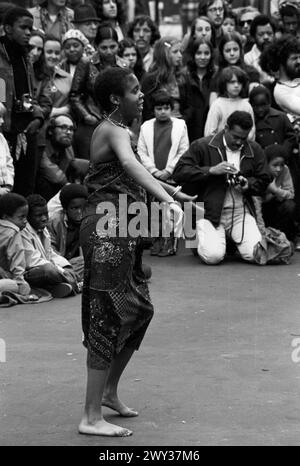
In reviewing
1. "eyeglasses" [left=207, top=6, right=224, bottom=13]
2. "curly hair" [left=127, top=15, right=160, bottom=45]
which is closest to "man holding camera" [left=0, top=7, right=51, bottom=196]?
"curly hair" [left=127, top=15, right=160, bottom=45]

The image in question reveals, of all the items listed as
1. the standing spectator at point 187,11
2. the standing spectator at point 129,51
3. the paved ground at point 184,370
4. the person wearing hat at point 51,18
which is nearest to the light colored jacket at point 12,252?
the paved ground at point 184,370

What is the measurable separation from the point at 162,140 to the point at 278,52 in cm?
159

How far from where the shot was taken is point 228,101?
10688 millimetres

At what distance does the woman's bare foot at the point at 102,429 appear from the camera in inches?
206

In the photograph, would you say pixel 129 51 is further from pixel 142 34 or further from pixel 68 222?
pixel 68 222

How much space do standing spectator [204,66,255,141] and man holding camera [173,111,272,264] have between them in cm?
58

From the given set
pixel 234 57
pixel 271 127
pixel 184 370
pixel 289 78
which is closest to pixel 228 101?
pixel 271 127

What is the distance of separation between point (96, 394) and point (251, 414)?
780 mm

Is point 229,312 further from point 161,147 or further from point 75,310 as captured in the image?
point 161,147

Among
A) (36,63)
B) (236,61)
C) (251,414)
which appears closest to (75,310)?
(251,414)

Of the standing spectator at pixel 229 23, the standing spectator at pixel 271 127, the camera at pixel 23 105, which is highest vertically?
the standing spectator at pixel 229 23

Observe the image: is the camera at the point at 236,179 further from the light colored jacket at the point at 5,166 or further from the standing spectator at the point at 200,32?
the standing spectator at the point at 200,32

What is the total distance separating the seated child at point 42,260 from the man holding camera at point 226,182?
4.93 feet

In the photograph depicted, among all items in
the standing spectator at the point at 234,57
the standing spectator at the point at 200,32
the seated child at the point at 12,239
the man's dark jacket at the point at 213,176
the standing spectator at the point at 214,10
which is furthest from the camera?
the standing spectator at the point at 214,10
